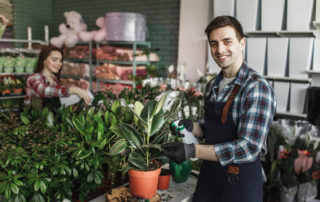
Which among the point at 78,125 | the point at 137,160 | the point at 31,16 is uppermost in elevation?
the point at 31,16

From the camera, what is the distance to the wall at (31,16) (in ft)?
21.2

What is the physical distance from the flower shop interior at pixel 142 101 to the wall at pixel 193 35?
16mm

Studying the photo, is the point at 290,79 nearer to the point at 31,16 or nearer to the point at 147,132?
the point at 147,132

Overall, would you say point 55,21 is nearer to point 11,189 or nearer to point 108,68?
point 108,68

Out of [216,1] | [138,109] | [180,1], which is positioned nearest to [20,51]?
[180,1]

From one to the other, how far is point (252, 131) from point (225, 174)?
1.00ft

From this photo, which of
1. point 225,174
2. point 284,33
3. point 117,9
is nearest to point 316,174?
point 225,174

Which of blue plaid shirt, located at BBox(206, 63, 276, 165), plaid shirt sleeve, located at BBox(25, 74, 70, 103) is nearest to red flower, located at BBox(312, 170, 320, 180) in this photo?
blue plaid shirt, located at BBox(206, 63, 276, 165)

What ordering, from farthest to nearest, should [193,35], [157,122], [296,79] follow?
[193,35] → [296,79] → [157,122]

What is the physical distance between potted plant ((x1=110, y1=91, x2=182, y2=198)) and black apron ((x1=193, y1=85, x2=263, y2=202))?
0.68 ft

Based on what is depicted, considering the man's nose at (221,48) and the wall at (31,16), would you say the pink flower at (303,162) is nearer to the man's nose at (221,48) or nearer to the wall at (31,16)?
the man's nose at (221,48)

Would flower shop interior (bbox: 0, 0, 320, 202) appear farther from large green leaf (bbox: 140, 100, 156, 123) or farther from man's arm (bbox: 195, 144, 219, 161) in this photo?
man's arm (bbox: 195, 144, 219, 161)

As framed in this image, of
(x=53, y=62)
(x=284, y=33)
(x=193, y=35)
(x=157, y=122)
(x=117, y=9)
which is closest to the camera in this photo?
(x=157, y=122)

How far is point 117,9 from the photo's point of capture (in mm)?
5781
